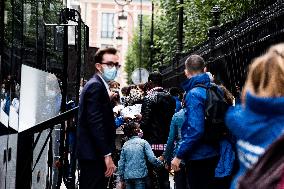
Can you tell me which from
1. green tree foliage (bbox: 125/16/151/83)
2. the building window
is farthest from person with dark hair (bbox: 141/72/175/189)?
the building window

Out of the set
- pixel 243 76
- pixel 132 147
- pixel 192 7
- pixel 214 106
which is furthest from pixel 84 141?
pixel 192 7

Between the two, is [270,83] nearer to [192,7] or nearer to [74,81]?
[74,81]

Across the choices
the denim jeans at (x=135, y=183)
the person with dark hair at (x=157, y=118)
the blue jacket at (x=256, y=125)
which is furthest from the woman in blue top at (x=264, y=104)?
the person with dark hair at (x=157, y=118)

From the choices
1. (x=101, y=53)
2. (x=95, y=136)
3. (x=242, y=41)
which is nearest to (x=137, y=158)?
(x=242, y=41)

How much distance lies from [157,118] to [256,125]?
6.98 m

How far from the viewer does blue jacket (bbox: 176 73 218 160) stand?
7027mm

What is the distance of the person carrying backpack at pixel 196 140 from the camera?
705 cm

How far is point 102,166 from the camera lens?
7.01 meters

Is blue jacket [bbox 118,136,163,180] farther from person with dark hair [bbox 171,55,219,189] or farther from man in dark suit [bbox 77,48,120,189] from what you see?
man in dark suit [bbox 77,48,120,189]

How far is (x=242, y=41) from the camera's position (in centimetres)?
959

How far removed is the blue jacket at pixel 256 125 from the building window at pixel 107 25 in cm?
8185

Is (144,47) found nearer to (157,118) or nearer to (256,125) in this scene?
(157,118)

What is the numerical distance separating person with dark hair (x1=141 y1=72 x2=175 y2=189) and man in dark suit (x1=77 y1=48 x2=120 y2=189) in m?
3.40

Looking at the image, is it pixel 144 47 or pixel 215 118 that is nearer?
pixel 215 118
